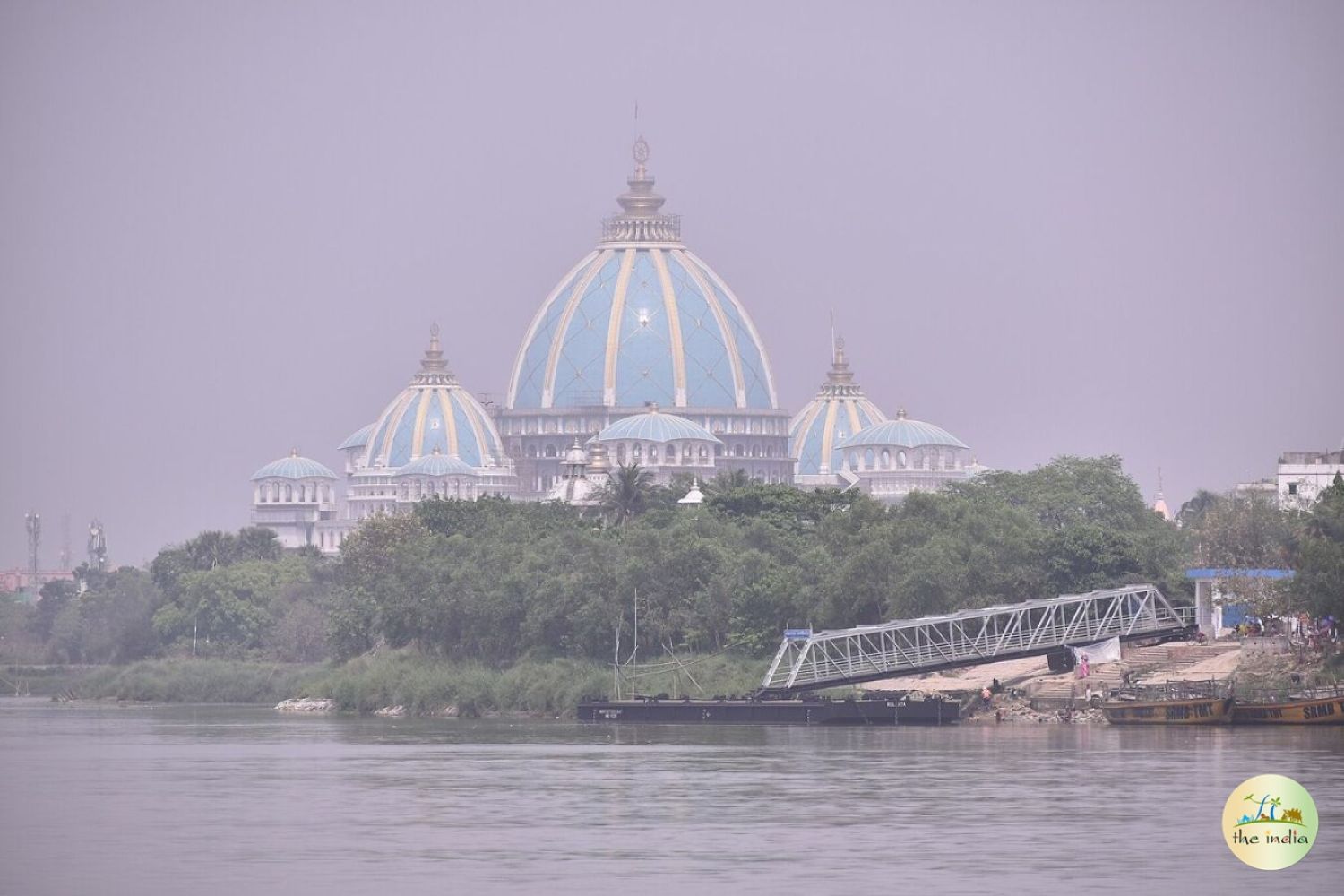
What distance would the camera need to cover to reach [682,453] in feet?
616

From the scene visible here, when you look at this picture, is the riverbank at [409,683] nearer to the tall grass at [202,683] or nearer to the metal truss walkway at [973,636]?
the tall grass at [202,683]

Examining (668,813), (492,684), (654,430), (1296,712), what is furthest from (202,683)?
(668,813)

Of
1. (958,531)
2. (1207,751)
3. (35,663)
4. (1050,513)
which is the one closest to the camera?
(1207,751)

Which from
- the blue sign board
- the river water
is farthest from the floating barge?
the blue sign board

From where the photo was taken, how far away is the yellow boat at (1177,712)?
3246 inches

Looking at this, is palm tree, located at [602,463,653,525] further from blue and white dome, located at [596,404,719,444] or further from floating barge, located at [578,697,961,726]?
blue and white dome, located at [596,404,719,444]

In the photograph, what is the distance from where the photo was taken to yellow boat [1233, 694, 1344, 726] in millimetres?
79875

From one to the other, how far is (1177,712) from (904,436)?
10399cm

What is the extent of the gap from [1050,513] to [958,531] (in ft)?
71.4

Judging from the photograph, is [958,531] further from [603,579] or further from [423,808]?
[423,808]

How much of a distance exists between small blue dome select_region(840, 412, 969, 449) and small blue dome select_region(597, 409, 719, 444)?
893 centimetres

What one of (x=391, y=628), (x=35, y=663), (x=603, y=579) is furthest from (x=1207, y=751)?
(x=35, y=663)

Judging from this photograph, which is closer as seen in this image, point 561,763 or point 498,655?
point 561,763

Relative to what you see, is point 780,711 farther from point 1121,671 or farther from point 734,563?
point 734,563
